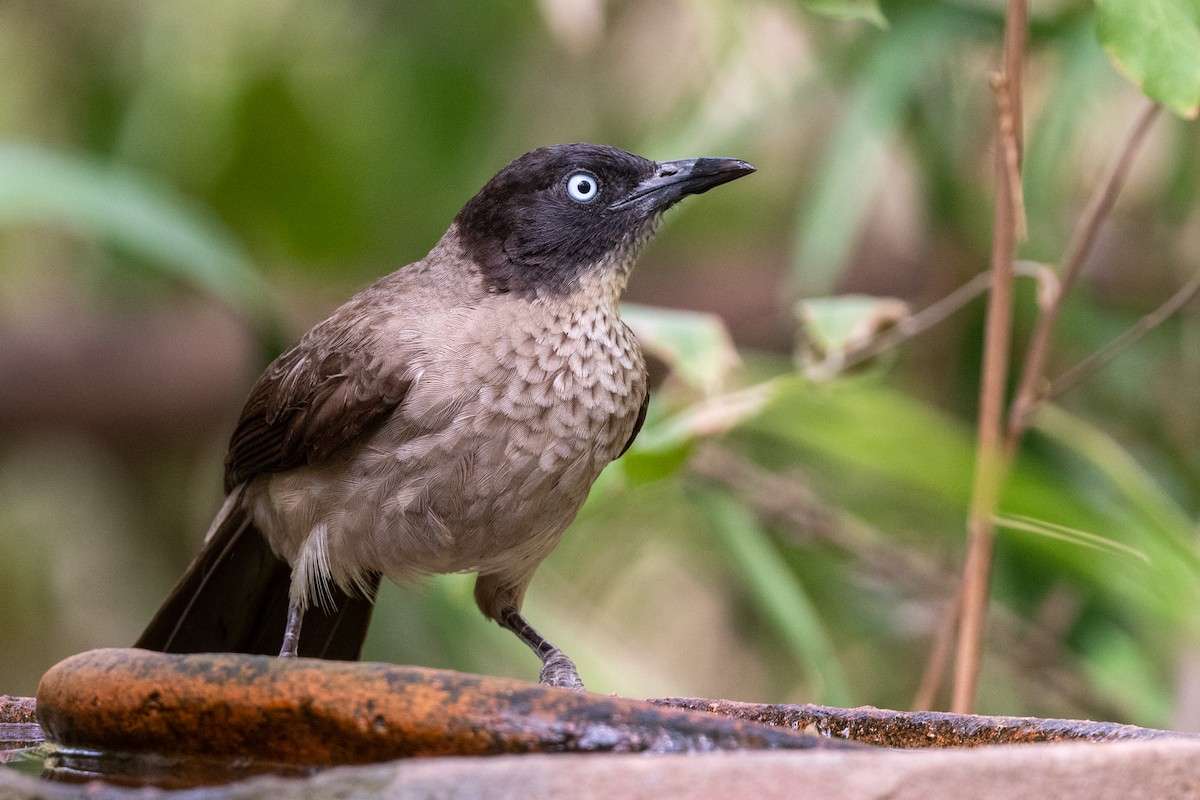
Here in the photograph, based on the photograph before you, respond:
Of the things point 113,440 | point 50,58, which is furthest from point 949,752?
point 50,58

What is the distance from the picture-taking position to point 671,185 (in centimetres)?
333

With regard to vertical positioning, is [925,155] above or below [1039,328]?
above

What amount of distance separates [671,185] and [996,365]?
0.88m

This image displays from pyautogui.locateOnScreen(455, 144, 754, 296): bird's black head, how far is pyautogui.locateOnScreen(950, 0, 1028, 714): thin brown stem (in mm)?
623

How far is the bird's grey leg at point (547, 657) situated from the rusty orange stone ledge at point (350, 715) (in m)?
1.09

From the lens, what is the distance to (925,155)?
4.96 meters

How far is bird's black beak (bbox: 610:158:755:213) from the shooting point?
329 cm

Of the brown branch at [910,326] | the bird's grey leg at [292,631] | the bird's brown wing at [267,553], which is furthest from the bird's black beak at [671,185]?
the bird's grey leg at [292,631]

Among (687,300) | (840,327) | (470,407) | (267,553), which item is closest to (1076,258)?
(840,327)

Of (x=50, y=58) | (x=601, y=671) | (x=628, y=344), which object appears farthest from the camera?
(x=50, y=58)

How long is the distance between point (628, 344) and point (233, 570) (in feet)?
4.15

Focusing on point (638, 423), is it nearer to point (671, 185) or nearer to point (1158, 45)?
point (671, 185)

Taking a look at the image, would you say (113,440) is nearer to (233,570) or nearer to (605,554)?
(605,554)

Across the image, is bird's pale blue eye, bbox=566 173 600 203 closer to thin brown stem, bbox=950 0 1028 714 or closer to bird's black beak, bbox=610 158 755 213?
bird's black beak, bbox=610 158 755 213
